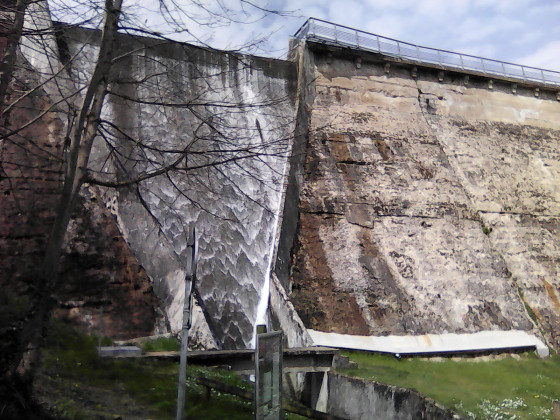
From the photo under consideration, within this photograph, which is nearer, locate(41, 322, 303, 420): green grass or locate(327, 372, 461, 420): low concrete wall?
locate(41, 322, 303, 420): green grass

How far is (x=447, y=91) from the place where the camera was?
20.1 meters

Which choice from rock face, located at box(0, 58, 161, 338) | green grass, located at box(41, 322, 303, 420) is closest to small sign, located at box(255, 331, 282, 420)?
green grass, located at box(41, 322, 303, 420)

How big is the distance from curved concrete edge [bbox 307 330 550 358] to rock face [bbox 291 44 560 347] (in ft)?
0.77

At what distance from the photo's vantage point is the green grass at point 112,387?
19.7 ft

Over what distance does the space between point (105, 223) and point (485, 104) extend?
15.8m

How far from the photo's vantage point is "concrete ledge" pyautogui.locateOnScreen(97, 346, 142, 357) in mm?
7558

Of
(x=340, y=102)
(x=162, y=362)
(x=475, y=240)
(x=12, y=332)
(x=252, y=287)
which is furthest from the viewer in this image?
(x=340, y=102)

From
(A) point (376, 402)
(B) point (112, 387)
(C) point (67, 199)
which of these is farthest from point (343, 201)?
(C) point (67, 199)

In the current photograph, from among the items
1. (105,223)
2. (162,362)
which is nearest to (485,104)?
(105,223)

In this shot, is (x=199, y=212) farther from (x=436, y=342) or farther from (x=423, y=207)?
(x=423, y=207)

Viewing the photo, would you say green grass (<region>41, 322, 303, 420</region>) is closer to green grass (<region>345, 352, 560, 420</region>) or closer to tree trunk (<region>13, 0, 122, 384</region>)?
tree trunk (<region>13, 0, 122, 384</region>)

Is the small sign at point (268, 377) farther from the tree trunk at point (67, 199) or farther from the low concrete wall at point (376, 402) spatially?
the low concrete wall at point (376, 402)

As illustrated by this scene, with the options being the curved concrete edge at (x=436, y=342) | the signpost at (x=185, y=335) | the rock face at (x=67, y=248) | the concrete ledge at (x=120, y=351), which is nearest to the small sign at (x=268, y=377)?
the signpost at (x=185, y=335)

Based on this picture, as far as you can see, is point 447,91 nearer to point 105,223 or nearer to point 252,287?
point 252,287
